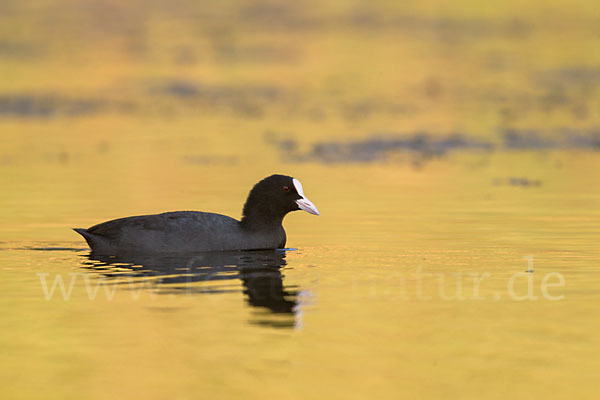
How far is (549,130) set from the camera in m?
28.5

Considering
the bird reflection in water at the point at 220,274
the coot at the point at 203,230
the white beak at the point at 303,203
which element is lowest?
the bird reflection in water at the point at 220,274

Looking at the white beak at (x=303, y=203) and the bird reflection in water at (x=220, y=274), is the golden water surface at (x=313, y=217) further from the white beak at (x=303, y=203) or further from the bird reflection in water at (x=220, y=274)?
the white beak at (x=303, y=203)

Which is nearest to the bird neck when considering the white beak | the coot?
the coot

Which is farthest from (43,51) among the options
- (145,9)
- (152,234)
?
(152,234)

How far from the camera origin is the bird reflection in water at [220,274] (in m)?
9.91

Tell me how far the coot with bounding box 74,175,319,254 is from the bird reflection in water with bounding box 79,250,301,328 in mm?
129

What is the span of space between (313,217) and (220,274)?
5658 millimetres

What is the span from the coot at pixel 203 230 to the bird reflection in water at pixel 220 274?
0.42ft

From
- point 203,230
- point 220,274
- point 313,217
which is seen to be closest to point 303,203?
point 203,230

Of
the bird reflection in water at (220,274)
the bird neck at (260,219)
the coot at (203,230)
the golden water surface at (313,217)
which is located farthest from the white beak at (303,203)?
the bird reflection in water at (220,274)

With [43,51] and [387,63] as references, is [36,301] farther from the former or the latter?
[43,51]

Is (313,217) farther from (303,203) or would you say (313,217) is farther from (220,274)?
(220,274)

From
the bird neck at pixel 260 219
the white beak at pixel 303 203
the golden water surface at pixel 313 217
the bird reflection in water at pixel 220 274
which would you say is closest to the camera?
the golden water surface at pixel 313 217

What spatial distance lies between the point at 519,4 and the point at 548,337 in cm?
5362
